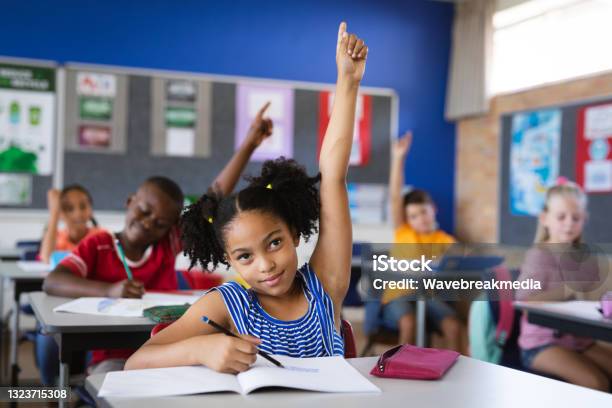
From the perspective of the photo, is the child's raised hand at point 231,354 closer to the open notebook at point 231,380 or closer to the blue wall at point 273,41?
the open notebook at point 231,380

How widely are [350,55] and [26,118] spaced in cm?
439

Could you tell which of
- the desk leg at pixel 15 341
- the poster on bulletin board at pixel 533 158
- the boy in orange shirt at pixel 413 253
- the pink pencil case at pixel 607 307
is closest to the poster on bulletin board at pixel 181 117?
the boy in orange shirt at pixel 413 253

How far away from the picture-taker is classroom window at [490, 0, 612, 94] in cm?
491

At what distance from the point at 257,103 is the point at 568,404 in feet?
16.8

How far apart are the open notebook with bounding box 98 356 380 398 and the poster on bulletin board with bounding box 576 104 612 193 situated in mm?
3716

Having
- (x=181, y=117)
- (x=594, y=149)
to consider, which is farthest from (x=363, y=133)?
(x=594, y=149)

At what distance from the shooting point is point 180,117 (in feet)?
18.7

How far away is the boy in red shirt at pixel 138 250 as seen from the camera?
7.07ft

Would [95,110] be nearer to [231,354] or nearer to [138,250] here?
[138,250]

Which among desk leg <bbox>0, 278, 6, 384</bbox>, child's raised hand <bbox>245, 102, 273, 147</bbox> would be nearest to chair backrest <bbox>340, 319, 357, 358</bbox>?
child's raised hand <bbox>245, 102, 273, 147</bbox>

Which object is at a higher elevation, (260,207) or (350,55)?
(350,55)

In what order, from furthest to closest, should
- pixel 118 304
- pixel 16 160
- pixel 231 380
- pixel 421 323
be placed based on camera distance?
1. pixel 16 160
2. pixel 421 323
3. pixel 118 304
4. pixel 231 380

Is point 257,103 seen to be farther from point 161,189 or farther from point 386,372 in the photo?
point 386,372

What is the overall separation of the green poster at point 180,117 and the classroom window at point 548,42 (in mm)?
2635
